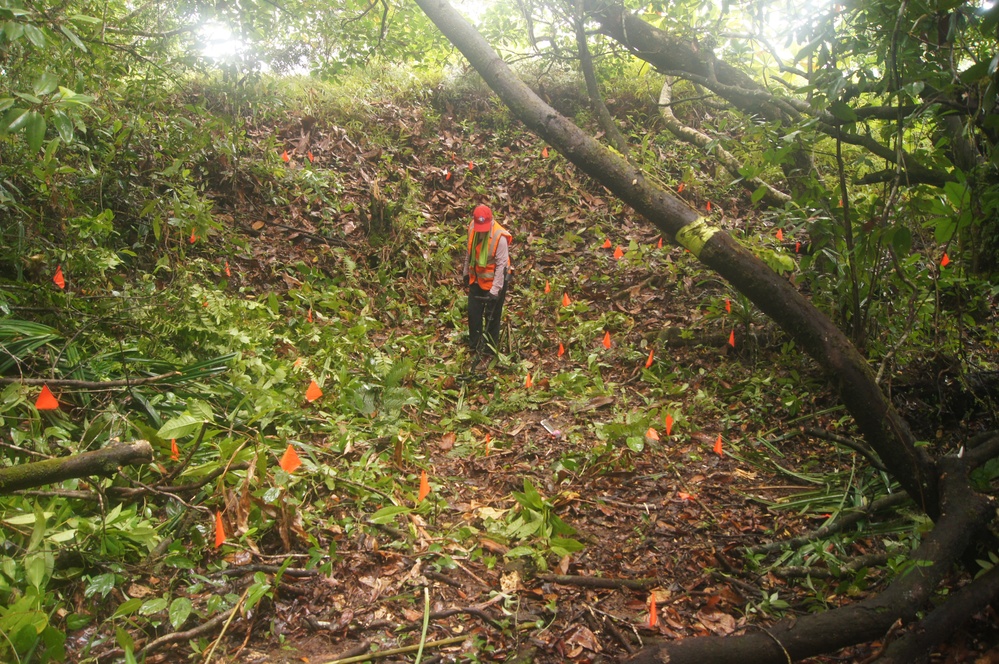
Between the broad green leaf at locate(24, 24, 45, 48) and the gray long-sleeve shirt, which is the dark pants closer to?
the gray long-sleeve shirt

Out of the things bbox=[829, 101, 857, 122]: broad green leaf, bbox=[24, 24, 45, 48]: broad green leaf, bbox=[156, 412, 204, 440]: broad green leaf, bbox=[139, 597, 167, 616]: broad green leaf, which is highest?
bbox=[829, 101, 857, 122]: broad green leaf

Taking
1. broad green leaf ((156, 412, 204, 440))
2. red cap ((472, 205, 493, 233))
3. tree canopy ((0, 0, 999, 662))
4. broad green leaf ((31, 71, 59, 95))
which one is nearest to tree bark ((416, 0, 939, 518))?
tree canopy ((0, 0, 999, 662))

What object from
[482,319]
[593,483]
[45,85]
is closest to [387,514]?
[593,483]

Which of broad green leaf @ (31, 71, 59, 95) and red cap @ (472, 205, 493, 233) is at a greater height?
broad green leaf @ (31, 71, 59, 95)

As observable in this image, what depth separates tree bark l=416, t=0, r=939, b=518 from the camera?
286cm

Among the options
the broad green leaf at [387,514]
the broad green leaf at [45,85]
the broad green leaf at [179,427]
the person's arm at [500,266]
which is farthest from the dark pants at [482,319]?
the broad green leaf at [45,85]

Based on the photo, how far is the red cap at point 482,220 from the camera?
6250 millimetres

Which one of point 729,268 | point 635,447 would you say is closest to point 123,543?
point 635,447

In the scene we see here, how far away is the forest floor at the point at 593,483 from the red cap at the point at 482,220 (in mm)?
1091

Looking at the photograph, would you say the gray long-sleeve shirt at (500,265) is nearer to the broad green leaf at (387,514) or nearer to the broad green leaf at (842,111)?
the broad green leaf at (387,514)

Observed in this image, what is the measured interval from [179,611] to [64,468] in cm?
77

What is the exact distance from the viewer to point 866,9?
2.85m

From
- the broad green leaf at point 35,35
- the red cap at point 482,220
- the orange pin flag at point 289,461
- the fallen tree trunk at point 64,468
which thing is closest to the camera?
the fallen tree trunk at point 64,468

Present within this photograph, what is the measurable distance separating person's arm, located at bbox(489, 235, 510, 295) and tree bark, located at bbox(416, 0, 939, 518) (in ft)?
7.41
